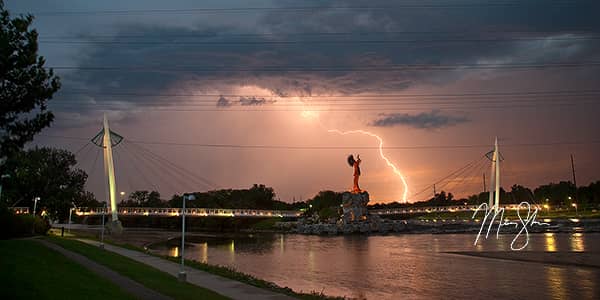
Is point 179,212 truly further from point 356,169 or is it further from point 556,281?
point 556,281

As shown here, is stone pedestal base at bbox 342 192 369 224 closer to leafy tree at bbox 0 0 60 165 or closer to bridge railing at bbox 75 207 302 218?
bridge railing at bbox 75 207 302 218

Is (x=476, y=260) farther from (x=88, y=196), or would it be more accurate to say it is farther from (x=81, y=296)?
(x=88, y=196)

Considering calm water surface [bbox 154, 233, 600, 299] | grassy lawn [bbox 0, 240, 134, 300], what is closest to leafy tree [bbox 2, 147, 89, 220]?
calm water surface [bbox 154, 233, 600, 299]

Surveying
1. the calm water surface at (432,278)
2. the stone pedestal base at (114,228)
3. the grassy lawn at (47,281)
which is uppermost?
the stone pedestal base at (114,228)

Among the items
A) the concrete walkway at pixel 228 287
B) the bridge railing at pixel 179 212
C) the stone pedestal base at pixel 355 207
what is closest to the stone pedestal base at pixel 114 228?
the bridge railing at pixel 179 212

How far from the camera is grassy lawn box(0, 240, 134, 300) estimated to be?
1689 centimetres

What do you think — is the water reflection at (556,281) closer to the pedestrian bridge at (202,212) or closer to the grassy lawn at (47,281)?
the grassy lawn at (47,281)

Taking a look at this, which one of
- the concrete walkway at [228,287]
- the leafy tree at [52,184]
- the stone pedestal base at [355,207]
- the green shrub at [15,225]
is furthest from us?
the stone pedestal base at [355,207]

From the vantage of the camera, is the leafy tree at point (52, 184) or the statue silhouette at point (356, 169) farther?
the statue silhouette at point (356, 169)

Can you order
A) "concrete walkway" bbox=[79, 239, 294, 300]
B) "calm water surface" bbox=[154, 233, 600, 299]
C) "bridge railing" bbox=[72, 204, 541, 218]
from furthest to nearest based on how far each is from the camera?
"bridge railing" bbox=[72, 204, 541, 218], "calm water surface" bbox=[154, 233, 600, 299], "concrete walkway" bbox=[79, 239, 294, 300]

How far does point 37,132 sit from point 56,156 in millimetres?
94611

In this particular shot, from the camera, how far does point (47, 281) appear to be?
19359 mm

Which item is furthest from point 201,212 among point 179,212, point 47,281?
point 47,281

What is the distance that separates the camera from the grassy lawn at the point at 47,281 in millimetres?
16891
